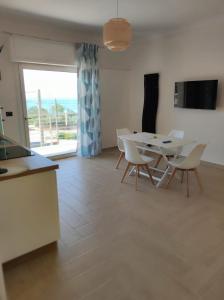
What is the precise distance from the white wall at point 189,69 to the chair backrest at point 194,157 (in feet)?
4.85

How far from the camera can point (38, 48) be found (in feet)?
14.0

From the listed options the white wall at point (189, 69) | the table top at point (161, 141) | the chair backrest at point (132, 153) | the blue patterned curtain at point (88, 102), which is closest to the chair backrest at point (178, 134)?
the table top at point (161, 141)

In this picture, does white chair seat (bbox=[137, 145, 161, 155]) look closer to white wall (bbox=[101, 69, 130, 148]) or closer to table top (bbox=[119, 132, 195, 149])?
table top (bbox=[119, 132, 195, 149])

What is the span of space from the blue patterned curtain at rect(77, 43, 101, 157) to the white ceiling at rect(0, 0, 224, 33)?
71 centimetres

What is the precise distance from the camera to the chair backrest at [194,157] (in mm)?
3057

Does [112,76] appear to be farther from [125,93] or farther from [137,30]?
[137,30]

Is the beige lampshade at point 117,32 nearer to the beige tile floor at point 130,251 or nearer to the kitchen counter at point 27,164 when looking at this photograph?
the kitchen counter at point 27,164

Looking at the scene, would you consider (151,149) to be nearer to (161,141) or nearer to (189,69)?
(161,141)

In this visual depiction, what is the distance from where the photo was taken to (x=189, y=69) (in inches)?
181

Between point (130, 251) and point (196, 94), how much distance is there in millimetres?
3510

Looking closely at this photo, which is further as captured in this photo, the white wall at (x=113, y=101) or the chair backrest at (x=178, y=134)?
the white wall at (x=113, y=101)

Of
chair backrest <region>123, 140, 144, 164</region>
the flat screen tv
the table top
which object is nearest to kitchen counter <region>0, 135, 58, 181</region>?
chair backrest <region>123, 140, 144, 164</region>

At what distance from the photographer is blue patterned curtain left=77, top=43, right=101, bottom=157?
4883 mm

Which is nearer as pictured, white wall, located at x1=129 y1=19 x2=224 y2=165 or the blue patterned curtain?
white wall, located at x1=129 y1=19 x2=224 y2=165
